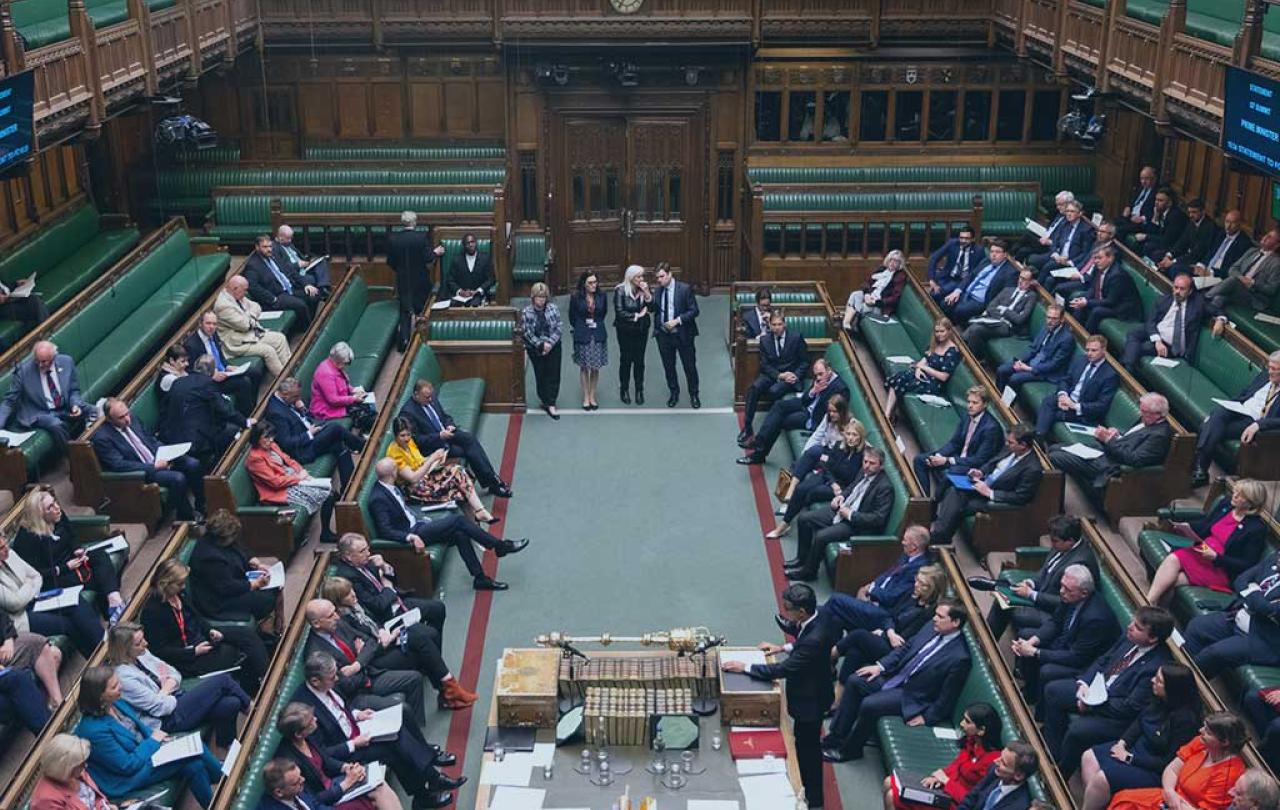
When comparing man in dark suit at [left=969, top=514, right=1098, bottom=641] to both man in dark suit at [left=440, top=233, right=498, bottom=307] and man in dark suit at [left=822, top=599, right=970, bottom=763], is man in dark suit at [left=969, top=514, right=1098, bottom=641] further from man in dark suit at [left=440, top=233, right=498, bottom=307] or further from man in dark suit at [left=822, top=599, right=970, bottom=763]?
man in dark suit at [left=440, top=233, right=498, bottom=307]

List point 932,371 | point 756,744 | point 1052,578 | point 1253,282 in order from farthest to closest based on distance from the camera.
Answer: point 932,371
point 1253,282
point 1052,578
point 756,744

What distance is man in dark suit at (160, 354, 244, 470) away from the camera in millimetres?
10406

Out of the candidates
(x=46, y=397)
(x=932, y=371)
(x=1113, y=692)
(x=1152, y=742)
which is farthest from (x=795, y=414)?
(x=46, y=397)

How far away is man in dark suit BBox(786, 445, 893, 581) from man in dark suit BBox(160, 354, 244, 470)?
171 inches

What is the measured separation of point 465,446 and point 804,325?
4.17 meters

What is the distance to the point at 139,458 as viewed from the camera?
1004 cm

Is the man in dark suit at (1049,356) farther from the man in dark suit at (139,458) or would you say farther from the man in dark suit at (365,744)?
the man in dark suit at (139,458)

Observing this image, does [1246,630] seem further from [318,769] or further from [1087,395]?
[318,769]

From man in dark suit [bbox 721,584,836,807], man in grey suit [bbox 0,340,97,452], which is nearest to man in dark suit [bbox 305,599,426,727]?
man in dark suit [bbox 721,584,836,807]

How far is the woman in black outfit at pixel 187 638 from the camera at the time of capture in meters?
7.79

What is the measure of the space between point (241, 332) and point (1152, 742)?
8.48 m

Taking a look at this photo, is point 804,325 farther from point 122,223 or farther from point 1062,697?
point 122,223

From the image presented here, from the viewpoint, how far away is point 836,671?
351 inches

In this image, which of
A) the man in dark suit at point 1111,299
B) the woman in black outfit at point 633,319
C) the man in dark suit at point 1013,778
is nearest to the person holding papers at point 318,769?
the man in dark suit at point 1013,778
